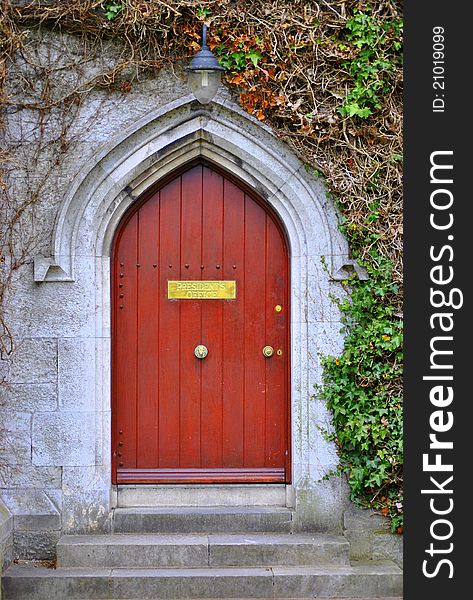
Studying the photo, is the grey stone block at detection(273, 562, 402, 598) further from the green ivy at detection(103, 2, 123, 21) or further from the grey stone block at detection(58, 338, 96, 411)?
the green ivy at detection(103, 2, 123, 21)

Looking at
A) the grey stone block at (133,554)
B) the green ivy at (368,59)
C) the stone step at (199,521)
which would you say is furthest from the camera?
the stone step at (199,521)

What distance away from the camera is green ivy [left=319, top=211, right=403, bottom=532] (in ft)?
22.3

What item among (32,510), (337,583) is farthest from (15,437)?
(337,583)

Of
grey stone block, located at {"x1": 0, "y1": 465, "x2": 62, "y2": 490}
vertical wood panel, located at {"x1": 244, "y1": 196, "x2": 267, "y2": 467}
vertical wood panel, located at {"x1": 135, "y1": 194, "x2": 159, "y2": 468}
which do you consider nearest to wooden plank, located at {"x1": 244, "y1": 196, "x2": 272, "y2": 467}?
vertical wood panel, located at {"x1": 244, "y1": 196, "x2": 267, "y2": 467}

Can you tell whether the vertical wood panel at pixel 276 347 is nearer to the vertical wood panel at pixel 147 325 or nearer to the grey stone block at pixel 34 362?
the vertical wood panel at pixel 147 325

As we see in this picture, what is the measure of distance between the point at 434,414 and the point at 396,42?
8.11ft

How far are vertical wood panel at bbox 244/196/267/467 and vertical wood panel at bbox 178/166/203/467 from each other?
13.2 inches

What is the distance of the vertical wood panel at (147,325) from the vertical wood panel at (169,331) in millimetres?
36

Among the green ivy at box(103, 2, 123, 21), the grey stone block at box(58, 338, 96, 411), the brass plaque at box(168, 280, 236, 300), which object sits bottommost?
the grey stone block at box(58, 338, 96, 411)

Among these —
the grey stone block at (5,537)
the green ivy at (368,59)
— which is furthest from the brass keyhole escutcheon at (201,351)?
the green ivy at (368,59)

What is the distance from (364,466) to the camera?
6879 millimetres

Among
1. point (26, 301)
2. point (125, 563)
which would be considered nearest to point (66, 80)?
point (26, 301)

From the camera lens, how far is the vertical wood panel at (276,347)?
717 cm

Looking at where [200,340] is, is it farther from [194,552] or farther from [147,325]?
[194,552]
